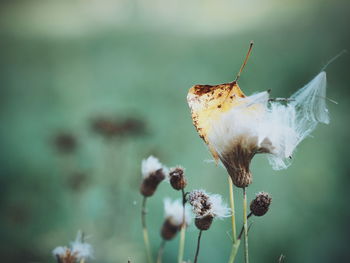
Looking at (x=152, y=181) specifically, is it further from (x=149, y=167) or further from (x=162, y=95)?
(x=162, y=95)

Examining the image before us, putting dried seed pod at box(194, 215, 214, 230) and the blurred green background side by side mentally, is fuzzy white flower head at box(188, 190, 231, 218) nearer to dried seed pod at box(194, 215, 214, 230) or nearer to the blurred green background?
dried seed pod at box(194, 215, 214, 230)

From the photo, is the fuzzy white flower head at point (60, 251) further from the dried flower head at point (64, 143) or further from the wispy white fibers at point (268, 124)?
the dried flower head at point (64, 143)

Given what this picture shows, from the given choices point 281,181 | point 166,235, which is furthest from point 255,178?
point 166,235

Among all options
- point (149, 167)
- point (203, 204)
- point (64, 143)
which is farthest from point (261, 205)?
point (64, 143)

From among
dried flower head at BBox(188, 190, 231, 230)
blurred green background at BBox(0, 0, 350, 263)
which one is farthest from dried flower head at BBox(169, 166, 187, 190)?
blurred green background at BBox(0, 0, 350, 263)

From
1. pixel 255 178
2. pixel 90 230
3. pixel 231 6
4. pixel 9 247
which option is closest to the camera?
pixel 90 230

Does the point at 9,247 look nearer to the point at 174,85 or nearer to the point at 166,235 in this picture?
the point at 174,85
